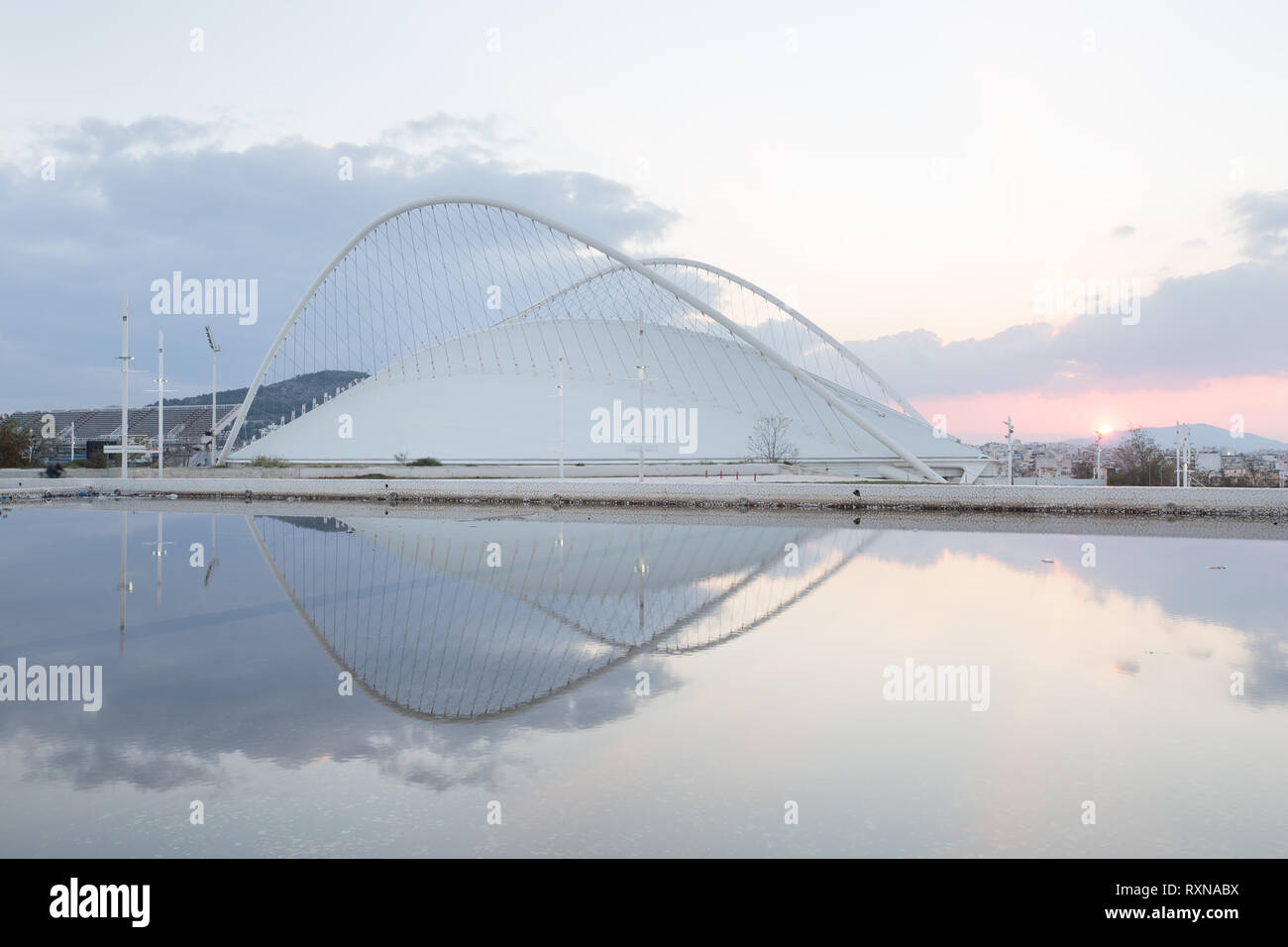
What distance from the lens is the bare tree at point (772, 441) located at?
53594 millimetres

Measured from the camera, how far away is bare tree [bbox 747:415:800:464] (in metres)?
53.6

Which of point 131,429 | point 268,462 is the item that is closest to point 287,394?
point 131,429

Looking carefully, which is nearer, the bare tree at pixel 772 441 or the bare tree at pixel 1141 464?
the bare tree at pixel 1141 464

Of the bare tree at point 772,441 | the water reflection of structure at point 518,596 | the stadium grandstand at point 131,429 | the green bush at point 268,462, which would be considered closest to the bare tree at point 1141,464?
the bare tree at point 772,441

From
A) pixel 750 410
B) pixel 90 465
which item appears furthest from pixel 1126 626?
pixel 90 465

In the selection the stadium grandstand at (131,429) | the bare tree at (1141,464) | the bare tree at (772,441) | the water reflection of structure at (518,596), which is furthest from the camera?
the stadium grandstand at (131,429)

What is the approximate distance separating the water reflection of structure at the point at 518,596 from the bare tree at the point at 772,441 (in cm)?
2800

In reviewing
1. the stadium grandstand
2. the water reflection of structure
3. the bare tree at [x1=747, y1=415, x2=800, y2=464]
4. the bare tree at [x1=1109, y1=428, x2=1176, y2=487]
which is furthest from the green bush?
the bare tree at [x1=1109, y1=428, x2=1176, y2=487]

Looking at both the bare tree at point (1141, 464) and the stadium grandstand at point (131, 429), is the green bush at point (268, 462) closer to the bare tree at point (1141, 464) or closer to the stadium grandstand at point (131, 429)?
the stadium grandstand at point (131, 429)

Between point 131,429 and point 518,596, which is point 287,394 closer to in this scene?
point 131,429

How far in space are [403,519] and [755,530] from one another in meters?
12.3
